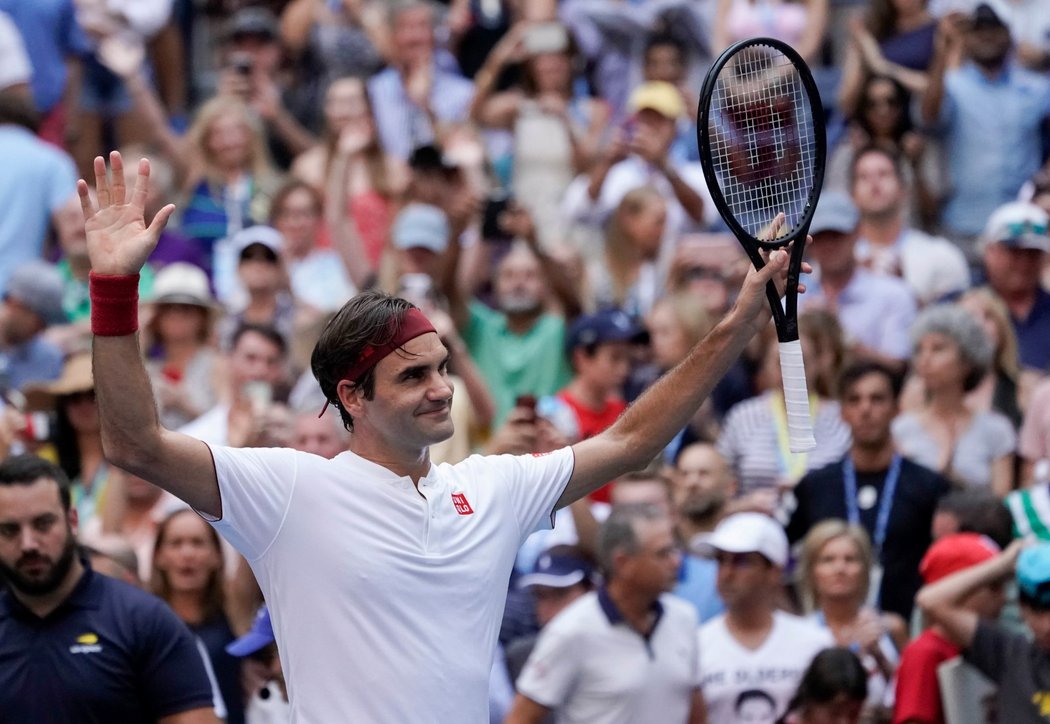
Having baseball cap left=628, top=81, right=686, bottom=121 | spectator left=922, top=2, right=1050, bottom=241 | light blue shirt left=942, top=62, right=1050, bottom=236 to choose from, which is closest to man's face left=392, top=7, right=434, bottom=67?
baseball cap left=628, top=81, right=686, bottom=121

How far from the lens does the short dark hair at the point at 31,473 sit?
20.4 feet

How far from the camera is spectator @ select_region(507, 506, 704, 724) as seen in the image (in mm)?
7023

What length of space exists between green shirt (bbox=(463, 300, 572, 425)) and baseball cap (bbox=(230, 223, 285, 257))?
3.64 feet

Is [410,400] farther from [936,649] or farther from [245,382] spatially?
[245,382]

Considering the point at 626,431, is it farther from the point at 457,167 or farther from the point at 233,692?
the point at 457,167

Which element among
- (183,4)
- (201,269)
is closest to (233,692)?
(201,269)

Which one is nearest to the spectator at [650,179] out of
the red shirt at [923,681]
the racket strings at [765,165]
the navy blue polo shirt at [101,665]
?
the red shirt at [923,681]

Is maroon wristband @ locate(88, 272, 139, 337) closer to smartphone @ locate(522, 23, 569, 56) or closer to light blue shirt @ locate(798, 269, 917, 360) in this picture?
light blue shirt @ locate(798, 269, 917, 360)

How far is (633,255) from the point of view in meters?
10.9

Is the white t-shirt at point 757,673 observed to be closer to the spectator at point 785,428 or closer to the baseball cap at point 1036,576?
the baseball cap at point 1036,576

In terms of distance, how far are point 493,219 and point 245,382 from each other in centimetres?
194

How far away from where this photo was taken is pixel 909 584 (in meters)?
8.08

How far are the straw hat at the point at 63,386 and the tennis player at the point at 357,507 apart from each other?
166 inches

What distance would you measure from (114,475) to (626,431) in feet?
12.8
